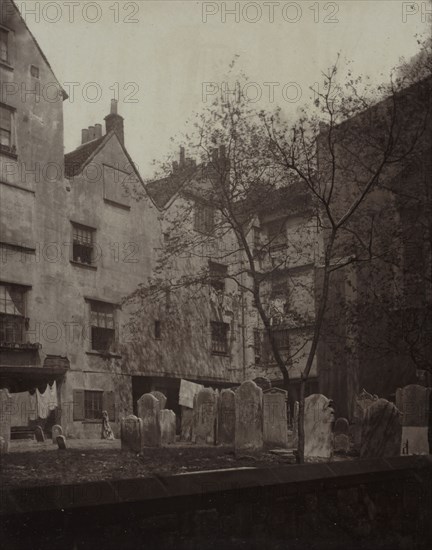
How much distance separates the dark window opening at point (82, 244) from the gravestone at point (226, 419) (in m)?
7.57

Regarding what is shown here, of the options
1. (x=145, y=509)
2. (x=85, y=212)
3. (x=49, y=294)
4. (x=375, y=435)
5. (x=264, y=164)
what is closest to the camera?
(x=145, y=509)

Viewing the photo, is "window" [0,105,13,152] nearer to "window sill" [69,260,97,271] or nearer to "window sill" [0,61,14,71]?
"window sill" [0,61,14,71]

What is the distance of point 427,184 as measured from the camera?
15539mm

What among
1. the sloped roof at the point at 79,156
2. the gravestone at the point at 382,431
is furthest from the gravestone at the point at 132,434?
the sloped roof at the point at 79,156

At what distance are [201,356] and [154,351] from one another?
2784mm

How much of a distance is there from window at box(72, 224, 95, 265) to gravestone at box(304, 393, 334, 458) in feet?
35.1

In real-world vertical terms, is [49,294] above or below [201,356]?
above

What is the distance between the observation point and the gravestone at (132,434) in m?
13.7

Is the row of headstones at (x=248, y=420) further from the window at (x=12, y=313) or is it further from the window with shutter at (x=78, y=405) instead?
the window at (x=12, y=313)

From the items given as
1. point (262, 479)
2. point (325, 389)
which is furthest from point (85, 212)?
point (262, 479)

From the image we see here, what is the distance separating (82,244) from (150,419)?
25.8 feet

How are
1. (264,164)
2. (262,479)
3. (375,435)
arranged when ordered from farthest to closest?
(264,164) → (375,435) → (262,479)

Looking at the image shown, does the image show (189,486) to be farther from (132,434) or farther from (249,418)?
(249,418)

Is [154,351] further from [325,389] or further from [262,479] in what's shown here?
[262,479]
